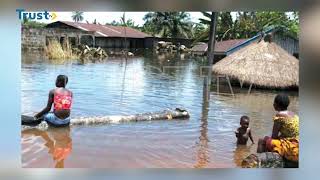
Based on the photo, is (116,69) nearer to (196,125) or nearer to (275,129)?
(196,125)

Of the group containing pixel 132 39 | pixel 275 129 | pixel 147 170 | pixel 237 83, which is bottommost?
pixel 147 170

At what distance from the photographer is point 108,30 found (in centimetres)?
543

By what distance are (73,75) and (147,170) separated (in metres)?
1.13

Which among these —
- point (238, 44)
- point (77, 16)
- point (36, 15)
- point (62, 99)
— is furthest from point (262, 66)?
point (36, 15)

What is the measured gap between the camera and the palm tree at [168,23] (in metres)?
5.35

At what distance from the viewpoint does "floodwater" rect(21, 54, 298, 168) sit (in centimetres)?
533

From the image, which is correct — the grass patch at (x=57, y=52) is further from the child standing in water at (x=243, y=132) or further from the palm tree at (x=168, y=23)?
the child standing in water at (x=243, y=132)

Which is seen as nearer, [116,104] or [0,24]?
[0,24]

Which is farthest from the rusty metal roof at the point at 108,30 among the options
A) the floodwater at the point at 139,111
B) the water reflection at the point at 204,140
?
the water reflection at the point at 204,140

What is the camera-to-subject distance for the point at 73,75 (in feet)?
17.8

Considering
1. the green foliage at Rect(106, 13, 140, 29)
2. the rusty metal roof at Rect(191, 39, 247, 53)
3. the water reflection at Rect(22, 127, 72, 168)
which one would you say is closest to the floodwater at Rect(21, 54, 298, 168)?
the water reflection at Rect(22, 127, 72, 168)

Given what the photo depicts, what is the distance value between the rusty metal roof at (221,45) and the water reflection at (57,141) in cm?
146

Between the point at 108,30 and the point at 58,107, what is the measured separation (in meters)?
0.87

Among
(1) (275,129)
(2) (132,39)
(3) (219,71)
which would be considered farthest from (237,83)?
(2) (132,39)
